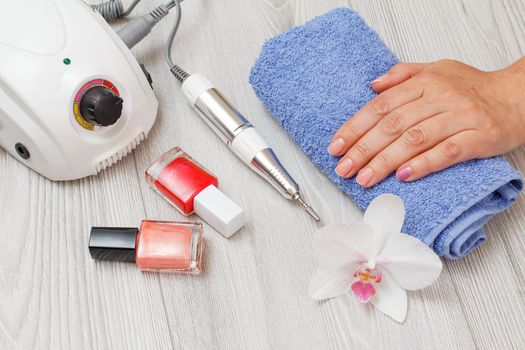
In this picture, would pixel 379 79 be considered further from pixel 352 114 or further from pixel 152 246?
pixel 152 246

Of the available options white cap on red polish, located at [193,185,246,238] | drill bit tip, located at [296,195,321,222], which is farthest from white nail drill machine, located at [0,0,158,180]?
drill bit tip, located at [296,195,321,222]

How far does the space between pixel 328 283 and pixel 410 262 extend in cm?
10

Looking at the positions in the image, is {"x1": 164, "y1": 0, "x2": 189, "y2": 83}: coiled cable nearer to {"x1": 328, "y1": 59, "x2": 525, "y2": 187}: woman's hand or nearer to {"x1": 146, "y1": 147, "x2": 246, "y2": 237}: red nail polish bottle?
{"x1": 146, "y1": 147, "x2": 246, "y2": 237}: red nail polish bottle

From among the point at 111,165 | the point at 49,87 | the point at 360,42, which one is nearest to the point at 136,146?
the point at 111,165

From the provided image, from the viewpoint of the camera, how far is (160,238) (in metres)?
0.71

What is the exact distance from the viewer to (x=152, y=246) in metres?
0.71

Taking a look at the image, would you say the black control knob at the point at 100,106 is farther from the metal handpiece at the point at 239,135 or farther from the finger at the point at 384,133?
the finger at the point at 384,133

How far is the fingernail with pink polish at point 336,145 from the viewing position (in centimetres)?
74

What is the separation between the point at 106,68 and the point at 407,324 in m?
0.46

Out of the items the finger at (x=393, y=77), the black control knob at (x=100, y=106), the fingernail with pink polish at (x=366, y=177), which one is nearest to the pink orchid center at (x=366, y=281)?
the fingernail with pink polish at (x=366, y=177)

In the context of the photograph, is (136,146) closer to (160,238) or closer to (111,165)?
(111,165)

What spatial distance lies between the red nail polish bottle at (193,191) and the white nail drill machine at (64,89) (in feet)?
0.20

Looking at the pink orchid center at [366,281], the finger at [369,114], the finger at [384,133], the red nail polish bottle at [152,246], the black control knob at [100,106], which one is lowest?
the pink orchid center at [366,281]

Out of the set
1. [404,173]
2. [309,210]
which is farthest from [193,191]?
[404,173]
